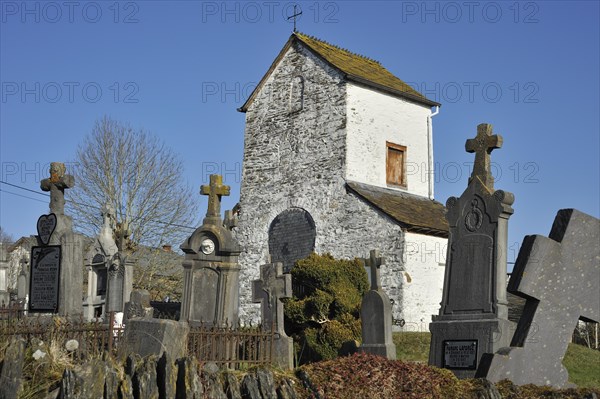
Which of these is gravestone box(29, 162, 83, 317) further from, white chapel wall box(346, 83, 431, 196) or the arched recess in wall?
white chapel wall box(346, 83, 431, 196)

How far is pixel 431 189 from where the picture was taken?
30906mm

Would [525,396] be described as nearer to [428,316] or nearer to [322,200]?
[428,316]

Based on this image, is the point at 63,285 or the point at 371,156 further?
the point at 371,156

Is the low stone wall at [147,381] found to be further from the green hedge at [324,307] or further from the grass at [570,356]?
the green hedge at [324,307]

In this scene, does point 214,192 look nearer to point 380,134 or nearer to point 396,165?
point 380,134

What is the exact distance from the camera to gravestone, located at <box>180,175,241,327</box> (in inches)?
624

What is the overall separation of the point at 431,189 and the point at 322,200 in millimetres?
4802

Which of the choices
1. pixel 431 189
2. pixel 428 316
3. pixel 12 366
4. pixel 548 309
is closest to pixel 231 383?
pixel 12 366

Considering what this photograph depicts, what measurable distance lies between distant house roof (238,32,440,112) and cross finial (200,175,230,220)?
12.8 metres

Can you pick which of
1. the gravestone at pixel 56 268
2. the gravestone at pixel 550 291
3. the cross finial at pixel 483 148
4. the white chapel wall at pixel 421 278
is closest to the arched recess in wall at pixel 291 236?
the white chapel wall at pixel 421 278

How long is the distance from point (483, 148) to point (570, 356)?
967 cm

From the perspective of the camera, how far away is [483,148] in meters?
11.5

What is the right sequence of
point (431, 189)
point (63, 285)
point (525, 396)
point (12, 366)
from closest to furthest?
point (12, 366) → point (525, 396) → point (63, 285) → point (431, 189)

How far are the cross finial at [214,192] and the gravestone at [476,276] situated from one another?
20.4 ft
